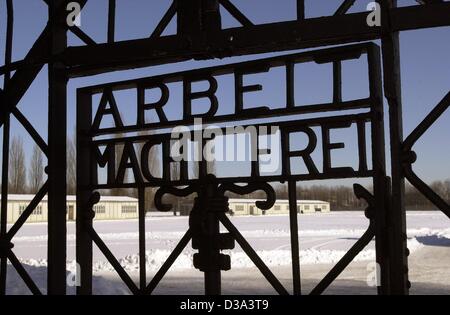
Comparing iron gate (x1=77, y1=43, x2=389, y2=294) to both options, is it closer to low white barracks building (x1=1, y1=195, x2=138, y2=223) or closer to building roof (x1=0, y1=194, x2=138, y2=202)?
building roof (x1=0, y1=194, x2=138, y2=202)

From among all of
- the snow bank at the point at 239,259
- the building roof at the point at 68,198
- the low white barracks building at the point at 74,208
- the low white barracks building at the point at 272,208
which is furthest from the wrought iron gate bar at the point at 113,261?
the low white barracks building at the point at 272,208

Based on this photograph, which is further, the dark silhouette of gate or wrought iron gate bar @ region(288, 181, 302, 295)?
wrought iron gate bar @ region(288, 181, 302, 295)

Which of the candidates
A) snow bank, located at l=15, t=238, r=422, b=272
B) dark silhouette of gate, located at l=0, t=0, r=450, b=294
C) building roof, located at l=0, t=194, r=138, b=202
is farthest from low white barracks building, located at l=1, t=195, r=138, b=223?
dark silhouette of gate, located at l=0, t=0, r=450, b=294

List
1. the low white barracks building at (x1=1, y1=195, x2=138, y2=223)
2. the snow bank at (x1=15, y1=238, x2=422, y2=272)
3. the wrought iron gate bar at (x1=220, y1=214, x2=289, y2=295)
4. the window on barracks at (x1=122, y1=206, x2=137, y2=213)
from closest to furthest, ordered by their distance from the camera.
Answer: the wrought iron gate bar at (x1=220, y1=214, x2=289, y2=295), the snow bank at (x1=15, y1=238, x2=422, y2=272), the low white barracks building at (x1=1, y1=195, x2=138, y2=223), the window on barracks at (x1=122, y1=206, x2=137, y2=213)

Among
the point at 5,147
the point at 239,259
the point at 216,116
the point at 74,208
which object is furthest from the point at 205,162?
the point at 74,208

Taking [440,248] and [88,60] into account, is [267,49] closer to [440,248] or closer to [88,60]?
[88,60]

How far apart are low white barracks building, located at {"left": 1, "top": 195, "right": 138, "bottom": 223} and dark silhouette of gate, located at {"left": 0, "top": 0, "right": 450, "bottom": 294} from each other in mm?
36415

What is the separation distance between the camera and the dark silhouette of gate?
276cm

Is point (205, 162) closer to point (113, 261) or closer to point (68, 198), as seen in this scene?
point (113, 261)

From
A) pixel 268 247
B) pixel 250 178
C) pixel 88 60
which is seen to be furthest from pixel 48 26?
pixel 268 247

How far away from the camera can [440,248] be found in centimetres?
A: 1433

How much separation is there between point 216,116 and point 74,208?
39.2 meters

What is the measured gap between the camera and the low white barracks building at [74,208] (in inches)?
1486

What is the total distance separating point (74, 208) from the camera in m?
40.2
